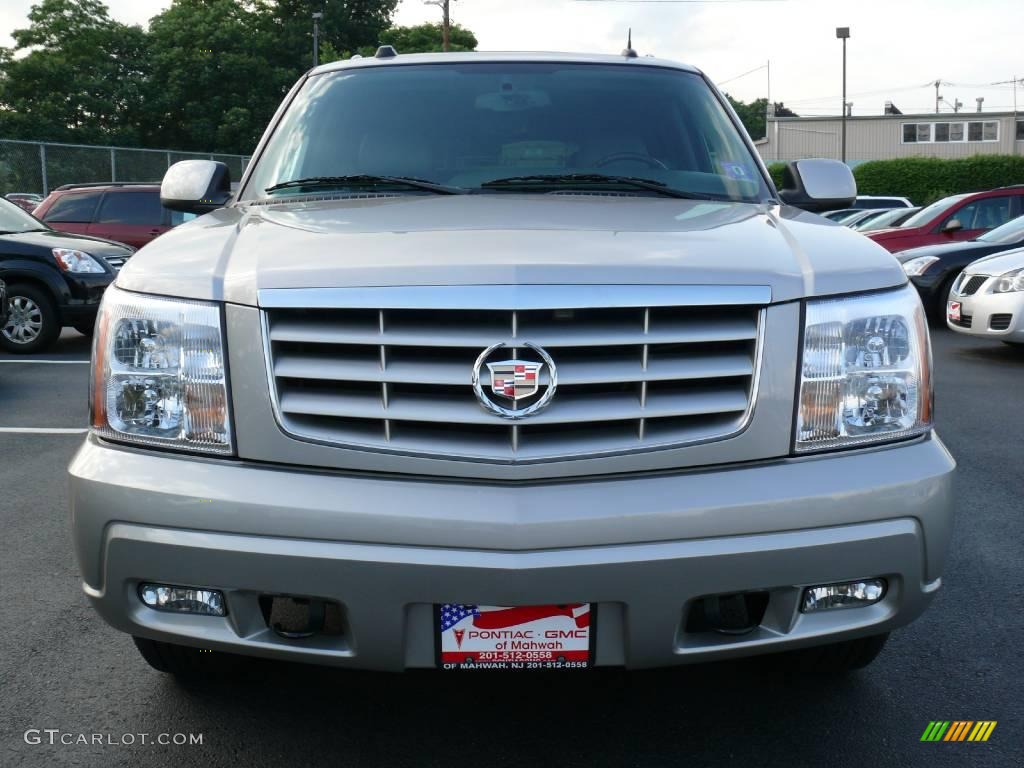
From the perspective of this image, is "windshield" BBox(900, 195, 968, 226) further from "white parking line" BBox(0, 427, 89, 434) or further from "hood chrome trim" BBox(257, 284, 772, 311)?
"hood chrome trim" BBox(257, 284, 772, 311)

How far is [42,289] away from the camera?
408 inches

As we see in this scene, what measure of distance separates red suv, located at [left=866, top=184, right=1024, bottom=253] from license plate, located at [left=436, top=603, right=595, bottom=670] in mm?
12570

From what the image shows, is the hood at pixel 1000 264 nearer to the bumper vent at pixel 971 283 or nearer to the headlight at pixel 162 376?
the bumper vent at pixel 971 283

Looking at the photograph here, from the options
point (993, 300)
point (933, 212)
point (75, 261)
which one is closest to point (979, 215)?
point (933, 212)

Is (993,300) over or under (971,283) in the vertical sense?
under

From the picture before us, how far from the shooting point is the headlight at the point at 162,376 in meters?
2.38

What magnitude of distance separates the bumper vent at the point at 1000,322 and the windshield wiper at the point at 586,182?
275 inches

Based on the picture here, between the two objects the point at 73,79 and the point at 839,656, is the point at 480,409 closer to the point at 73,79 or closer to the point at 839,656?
the point at 839,656

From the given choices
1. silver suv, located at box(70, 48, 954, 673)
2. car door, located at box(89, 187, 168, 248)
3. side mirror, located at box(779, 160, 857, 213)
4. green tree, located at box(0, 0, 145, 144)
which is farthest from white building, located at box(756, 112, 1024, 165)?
silver suv, located at box(70, 48, 954, 673)

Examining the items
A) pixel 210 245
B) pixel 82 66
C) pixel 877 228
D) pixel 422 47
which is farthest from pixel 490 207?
pixel 422 47

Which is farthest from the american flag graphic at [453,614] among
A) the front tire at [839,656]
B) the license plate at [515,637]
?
the front tire at [839,656]

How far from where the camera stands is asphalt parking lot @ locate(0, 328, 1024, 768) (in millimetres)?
2613

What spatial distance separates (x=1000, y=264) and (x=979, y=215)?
4.72 meters
